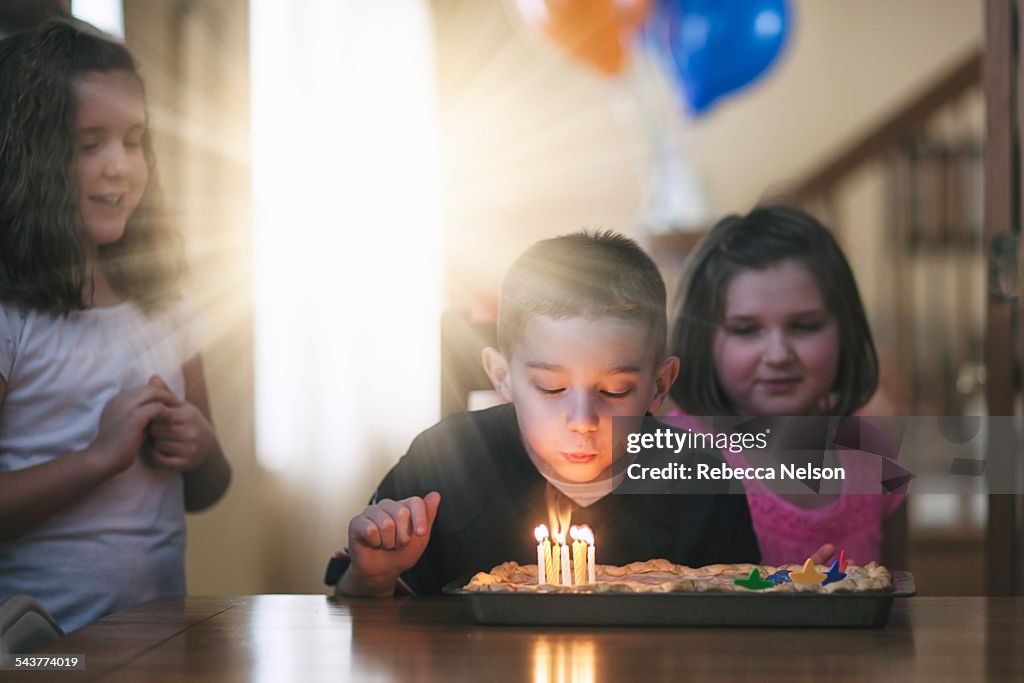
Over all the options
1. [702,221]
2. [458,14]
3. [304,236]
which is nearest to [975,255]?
[702,221]

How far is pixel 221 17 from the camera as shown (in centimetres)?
223

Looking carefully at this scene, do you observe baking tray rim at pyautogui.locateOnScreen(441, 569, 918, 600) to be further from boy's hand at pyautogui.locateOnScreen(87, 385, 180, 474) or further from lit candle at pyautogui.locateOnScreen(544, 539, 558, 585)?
boy's hand at pyautogui.locateOnScreen(87, 385, 180, 474)

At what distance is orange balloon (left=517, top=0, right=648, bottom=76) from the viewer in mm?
2445

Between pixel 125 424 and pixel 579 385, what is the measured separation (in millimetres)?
430

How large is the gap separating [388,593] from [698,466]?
321 mm

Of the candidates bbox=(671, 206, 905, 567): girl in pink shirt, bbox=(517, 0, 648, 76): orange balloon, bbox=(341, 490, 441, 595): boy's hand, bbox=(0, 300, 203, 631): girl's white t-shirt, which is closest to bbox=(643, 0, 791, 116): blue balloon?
bbox=(517, 0, 648, 76): orange balloon

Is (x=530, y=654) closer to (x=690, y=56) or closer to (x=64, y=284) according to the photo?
(x=64, y=284)

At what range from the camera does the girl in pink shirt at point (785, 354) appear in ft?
4.18

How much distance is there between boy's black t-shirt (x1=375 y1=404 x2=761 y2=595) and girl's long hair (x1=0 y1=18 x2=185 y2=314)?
0.36 m

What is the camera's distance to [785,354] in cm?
127

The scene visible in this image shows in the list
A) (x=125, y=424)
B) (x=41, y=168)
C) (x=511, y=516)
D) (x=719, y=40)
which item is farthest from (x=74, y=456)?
(x=719, y=40)

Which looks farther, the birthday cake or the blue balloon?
the blue balloon

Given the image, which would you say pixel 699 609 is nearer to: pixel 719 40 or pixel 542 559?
pixel 542 559

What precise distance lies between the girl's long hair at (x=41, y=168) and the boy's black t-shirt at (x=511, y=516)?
1.19 feet
